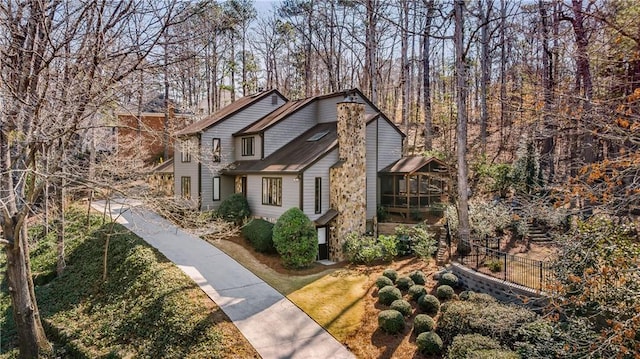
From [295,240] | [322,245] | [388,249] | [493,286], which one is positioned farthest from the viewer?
[322,245]

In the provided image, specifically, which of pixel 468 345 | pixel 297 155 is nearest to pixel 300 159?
pixel 297 155

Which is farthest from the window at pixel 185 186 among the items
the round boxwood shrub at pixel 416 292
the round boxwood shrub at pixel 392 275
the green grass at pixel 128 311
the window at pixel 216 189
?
the round boxwood shrub at pixel 416 292

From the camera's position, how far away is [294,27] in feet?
123

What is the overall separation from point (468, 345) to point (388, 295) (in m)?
3.86

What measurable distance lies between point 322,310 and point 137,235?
11124 mm

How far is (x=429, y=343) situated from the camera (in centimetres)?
1032

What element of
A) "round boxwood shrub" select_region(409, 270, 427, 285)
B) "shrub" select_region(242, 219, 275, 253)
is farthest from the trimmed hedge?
"shrub" select_region(242, 219, 275, 253)

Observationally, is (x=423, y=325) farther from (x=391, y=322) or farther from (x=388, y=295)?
(x=388, y=295)

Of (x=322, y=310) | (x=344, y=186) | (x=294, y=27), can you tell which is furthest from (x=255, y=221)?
(x=294, y=27)

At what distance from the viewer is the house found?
61.0ft

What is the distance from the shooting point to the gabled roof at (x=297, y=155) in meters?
18.8

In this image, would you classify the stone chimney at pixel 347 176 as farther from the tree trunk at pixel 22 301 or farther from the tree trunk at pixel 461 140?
the tree trunk at pixel 22 301

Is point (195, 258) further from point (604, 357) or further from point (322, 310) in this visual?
point (604, 357)

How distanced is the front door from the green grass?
6.30m
